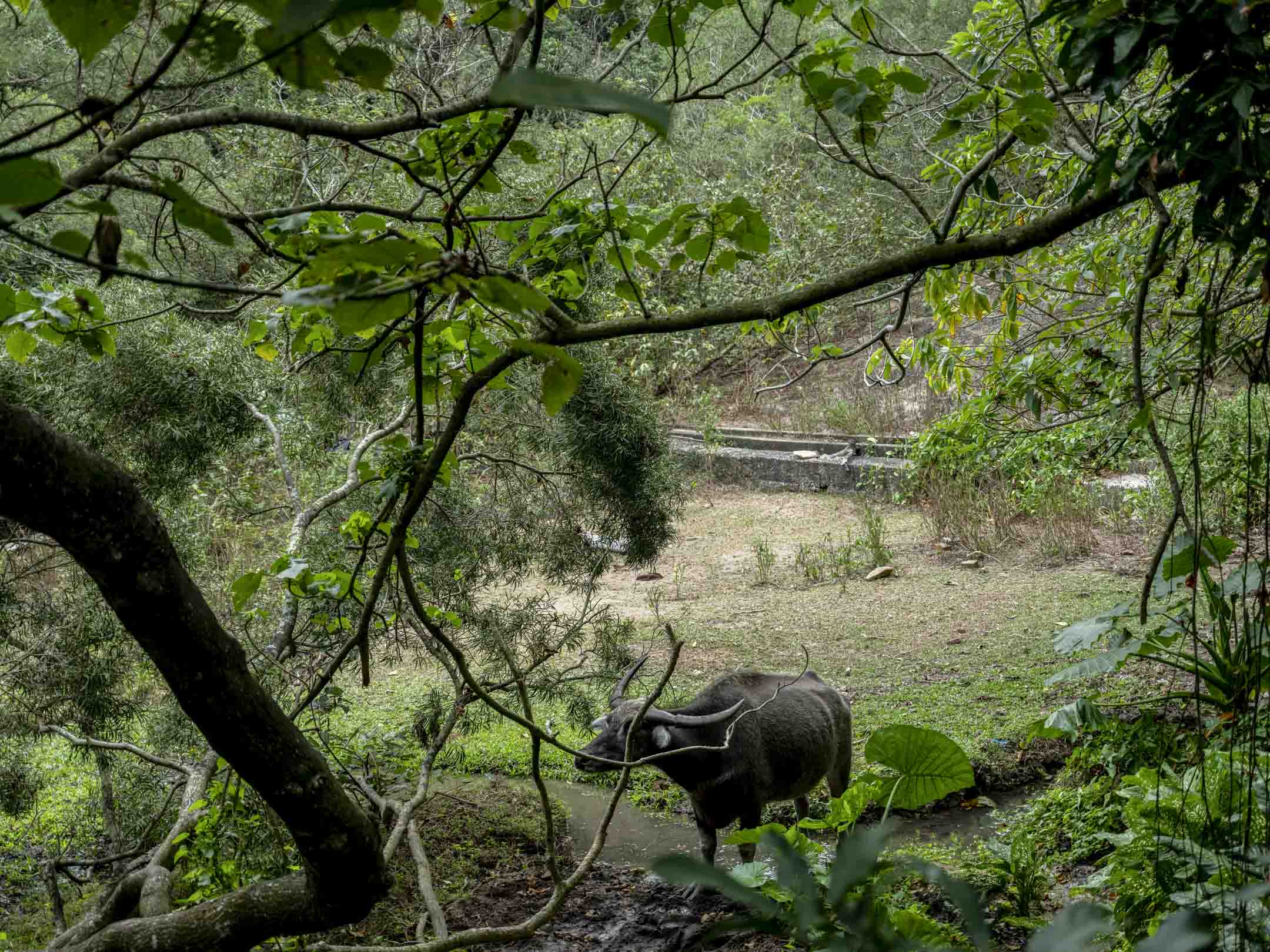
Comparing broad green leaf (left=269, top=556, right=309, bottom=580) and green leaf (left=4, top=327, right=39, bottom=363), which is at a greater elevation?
green leaf (left=4, top=327, right=39, bottom=363)

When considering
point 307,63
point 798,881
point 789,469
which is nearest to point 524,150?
point 307,63

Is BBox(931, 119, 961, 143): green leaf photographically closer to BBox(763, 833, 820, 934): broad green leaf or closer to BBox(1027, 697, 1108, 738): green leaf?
BBox(763, 833, 820, 934): broad green leaf

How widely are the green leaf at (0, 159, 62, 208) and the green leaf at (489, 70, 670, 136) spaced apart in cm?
41

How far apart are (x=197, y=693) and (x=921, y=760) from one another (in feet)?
5.76

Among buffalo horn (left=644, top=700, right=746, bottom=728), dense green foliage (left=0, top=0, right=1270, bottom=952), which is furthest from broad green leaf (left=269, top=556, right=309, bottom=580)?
buffalo horn (left=644, top=700, right=746, bottom=728)

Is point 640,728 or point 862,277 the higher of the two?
point 862,277

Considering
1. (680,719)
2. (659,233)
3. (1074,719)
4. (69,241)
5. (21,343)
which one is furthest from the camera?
(680,719)

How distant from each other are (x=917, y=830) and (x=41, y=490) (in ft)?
13.6

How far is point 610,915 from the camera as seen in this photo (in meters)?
4.41

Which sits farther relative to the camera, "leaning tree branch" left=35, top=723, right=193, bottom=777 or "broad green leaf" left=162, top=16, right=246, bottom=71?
"leaning tree branch" left=35, top=723, right=193, bottom=777

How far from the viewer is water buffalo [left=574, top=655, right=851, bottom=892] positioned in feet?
14.7

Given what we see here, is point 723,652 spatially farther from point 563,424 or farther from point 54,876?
point 54,876

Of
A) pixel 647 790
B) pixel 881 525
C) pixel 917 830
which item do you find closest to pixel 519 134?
pixel 881 525

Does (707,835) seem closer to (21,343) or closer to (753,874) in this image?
(753,874)
